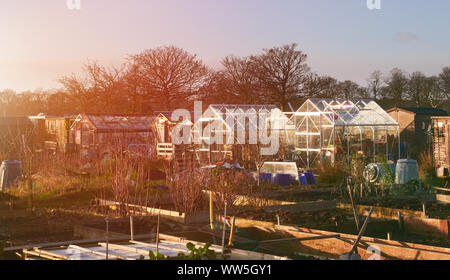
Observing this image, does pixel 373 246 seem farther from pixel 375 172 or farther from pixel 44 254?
pixel 375 172

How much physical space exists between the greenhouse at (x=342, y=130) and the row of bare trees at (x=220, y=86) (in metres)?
11.8

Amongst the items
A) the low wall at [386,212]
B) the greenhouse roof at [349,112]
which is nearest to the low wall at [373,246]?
the low wall at [386,212]

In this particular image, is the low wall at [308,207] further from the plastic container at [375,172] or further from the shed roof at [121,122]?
the shed roof at [121,122]

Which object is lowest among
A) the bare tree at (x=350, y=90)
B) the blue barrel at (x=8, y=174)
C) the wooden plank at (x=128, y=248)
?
the wooden plank at (x=128, y=248)

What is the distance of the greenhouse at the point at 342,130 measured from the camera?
21047mm

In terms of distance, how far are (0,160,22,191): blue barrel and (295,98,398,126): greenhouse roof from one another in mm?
11131

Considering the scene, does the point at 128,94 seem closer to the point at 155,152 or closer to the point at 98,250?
the point at 155,152

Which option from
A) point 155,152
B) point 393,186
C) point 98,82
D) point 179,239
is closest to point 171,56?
point 98,82

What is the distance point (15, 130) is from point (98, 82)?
211 inches

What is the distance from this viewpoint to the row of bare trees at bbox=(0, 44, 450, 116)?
33.7 metres

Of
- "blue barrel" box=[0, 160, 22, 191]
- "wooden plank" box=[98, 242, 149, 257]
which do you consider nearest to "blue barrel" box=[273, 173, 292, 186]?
"blue barrel" box=[0, 160, 22, 191]

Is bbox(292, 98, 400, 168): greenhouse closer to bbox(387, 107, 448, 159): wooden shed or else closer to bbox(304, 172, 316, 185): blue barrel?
bbox(304, 172, 316, 185): blue barrel

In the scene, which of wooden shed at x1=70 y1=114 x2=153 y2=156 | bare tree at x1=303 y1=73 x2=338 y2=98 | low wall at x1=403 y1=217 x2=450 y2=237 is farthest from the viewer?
bare tree at x1=303 y1=73 x2=338 y2=98

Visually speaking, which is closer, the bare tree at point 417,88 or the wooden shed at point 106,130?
the wooden shed at point 106,130
